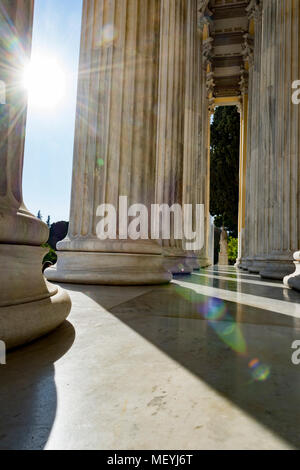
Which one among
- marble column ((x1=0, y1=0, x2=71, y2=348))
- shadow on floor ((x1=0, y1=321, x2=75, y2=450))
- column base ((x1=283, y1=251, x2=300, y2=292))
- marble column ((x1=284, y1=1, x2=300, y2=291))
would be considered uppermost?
marble column ((x1=284, y1=1, x2=300, y2=291))

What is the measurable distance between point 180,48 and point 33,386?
3146 centimetres

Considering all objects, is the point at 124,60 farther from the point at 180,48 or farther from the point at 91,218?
the point at 180,48

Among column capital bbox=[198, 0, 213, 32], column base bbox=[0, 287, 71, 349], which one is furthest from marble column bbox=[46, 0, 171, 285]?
column capital bbox=[198, 0, 213, 32]

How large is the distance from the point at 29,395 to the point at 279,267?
22.5m

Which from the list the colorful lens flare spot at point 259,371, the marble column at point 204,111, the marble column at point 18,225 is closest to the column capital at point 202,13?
the marble column at point 204,111

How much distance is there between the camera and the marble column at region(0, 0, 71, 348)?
19.1 ft

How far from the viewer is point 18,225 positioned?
→ 630 centimetres

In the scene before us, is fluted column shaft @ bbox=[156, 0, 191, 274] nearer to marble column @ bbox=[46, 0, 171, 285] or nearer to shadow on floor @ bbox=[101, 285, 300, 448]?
marble column @ bbox=[46, 0, 171, 285]

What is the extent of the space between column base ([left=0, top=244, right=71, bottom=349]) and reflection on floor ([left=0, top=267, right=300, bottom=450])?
0.96 ft

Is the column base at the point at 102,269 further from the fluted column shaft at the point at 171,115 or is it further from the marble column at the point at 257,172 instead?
the marble column at the point at 257,172

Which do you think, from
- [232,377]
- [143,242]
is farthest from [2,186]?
[143,242]

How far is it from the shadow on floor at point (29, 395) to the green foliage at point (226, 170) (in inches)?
3614

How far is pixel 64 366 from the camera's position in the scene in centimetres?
474

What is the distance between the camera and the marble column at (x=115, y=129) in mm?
16672
